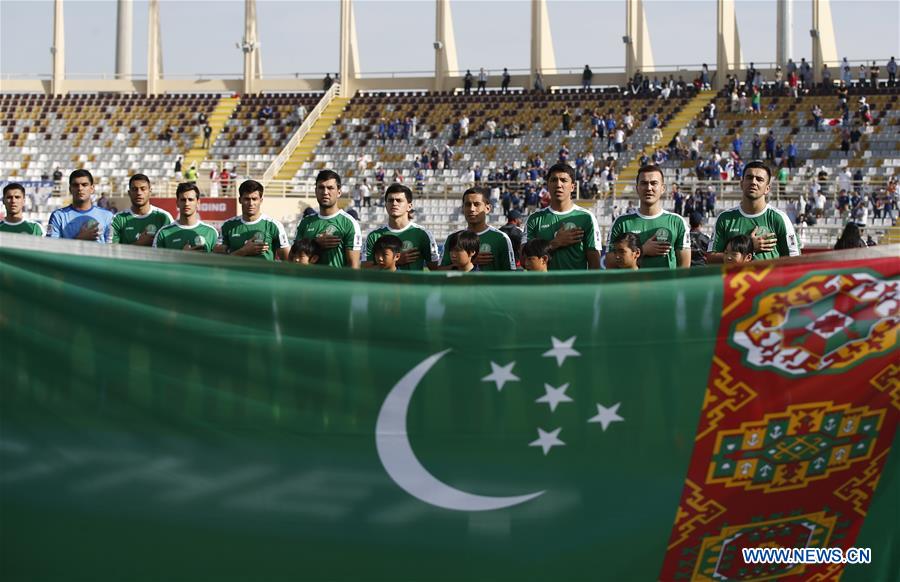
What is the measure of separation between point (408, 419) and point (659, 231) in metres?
3.99

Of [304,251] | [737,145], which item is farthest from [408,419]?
[737,145]

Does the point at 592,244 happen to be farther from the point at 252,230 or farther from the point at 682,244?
the point at 252,230

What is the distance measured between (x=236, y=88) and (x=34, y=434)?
5062 cm

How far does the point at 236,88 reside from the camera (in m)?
53.7

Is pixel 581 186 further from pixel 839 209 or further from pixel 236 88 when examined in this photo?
pixel 236 88

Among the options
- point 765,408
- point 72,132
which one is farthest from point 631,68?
point 765,408

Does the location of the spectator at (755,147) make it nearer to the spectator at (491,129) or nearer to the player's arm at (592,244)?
the spectator at (491,129)

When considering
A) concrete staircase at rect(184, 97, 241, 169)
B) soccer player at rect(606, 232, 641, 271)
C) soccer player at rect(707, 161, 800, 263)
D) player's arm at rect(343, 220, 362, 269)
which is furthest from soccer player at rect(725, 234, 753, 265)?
concrete staircase at rect(184, 97, 241, 169)

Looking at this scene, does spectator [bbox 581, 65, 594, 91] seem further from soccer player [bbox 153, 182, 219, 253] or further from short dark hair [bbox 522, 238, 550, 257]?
short dark hair [bbox 522, 238, 550, 257]

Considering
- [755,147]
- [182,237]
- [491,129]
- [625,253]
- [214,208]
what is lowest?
[625,253]

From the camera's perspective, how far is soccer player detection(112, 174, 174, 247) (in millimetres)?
9547

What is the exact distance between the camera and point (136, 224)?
31.9 ft

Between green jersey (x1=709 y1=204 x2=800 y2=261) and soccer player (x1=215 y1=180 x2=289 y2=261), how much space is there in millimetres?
3156

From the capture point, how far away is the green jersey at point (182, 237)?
9.16 metres
